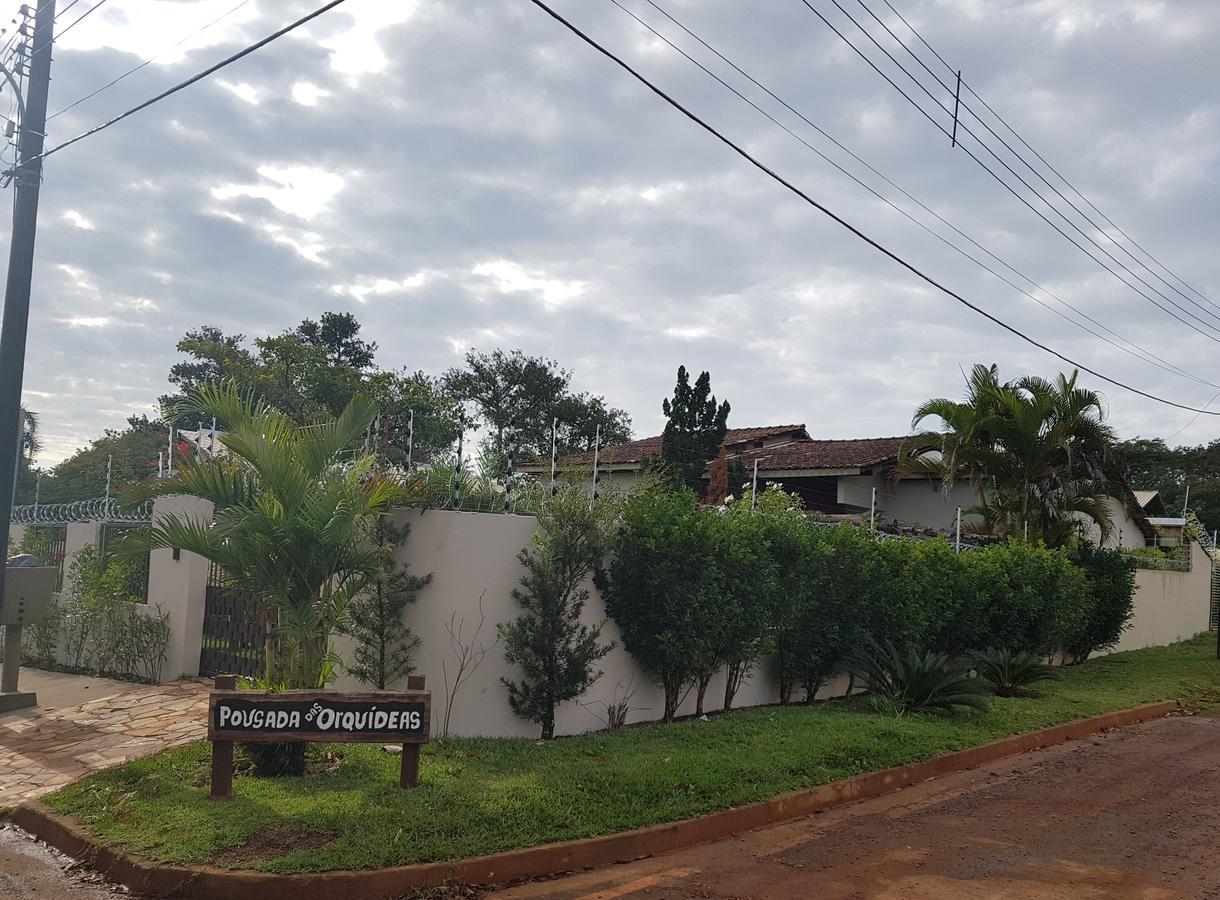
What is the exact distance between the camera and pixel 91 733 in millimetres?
9094

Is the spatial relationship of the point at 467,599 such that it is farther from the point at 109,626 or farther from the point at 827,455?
the point at 827,455

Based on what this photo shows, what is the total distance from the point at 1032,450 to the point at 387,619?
13.4m

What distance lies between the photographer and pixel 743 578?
33.4ft

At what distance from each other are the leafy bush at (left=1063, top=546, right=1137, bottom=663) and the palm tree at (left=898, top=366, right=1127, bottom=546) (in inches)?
31.8

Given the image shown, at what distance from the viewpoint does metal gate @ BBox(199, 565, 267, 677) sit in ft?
36.0

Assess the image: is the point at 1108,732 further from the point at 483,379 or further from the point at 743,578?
the point at 483,379

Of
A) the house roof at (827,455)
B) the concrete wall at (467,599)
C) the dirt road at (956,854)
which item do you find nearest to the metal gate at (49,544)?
the concrete wall at (467,599)

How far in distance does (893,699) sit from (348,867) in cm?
752

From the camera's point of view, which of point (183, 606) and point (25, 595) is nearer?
point (25, 595)

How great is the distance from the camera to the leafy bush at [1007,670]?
13.6 meters

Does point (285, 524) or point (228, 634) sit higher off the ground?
point (285, 524)

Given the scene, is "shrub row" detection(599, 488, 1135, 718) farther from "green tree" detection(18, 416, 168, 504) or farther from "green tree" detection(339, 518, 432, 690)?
"green tree" detection(18, 416, 168, 504)

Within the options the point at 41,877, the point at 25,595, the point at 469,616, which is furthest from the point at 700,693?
the point at 25,595

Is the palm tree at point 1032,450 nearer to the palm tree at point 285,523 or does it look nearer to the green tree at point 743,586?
the green tree at point 743,586
